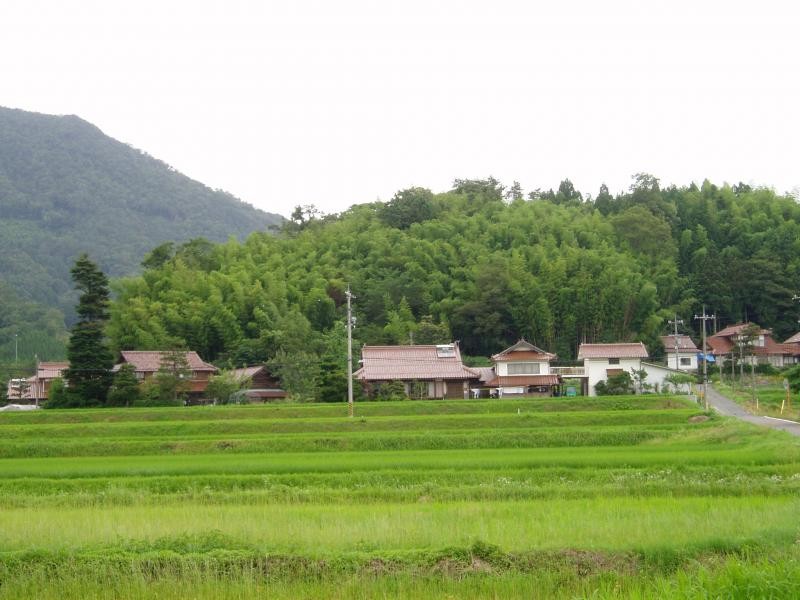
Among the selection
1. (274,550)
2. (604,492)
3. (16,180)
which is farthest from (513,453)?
(16,180)

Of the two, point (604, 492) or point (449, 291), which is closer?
point (604, 492)

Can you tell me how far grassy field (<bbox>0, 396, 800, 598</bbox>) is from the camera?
9.41m

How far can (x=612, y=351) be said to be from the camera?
4381cm

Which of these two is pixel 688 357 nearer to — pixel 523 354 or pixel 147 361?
pixel 523 354

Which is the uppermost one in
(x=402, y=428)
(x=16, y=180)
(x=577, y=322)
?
(x=16, y=180)

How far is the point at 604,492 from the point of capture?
1434 centimetres

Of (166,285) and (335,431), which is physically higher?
(166,285)

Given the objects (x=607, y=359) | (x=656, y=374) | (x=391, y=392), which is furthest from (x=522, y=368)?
(x=391, y=392)

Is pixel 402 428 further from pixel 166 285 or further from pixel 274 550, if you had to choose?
pixel 166 285

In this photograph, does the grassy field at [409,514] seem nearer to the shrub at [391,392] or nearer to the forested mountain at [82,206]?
the shrub at [391,392]

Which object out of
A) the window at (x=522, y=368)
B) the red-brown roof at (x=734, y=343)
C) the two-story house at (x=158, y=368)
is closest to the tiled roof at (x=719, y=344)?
the red-brown roof at (x=734, y=343)

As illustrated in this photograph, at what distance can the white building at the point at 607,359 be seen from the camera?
1721 inches

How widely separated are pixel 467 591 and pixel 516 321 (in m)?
43.9

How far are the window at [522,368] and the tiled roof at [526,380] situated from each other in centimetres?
20
